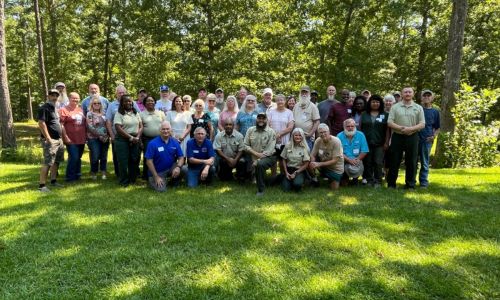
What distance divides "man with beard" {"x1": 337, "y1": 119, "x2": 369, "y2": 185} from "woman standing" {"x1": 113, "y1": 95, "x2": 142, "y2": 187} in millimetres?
3929

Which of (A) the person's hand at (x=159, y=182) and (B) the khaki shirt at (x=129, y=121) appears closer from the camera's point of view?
(A) the person's hand at (x=159, y=182)

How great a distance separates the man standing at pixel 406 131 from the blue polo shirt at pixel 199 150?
134 inches

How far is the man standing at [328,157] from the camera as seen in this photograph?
6.77m

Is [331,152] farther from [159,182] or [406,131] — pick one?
[159,182]

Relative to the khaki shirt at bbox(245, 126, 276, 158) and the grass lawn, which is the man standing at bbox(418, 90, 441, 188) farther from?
the khaki shirt at bbox(245, 126, 276, 158)

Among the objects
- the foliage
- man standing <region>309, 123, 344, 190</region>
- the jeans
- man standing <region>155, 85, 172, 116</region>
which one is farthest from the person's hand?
the foliage

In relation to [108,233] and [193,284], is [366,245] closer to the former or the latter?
[193,284]

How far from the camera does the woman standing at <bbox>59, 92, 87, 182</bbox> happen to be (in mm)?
7191

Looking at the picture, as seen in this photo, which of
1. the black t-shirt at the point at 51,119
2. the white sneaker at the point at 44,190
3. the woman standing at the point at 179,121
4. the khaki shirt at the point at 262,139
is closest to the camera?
the black t-shirt at the point at 51,119

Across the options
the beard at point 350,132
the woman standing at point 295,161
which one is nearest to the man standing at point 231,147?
the woman standing at point 295,161

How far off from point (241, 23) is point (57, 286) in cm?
1158

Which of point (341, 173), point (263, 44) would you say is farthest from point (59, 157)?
point (263, 44)

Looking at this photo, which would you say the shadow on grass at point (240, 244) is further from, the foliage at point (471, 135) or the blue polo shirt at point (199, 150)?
the foliage at point (471, 135)

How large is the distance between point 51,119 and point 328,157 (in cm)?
509
